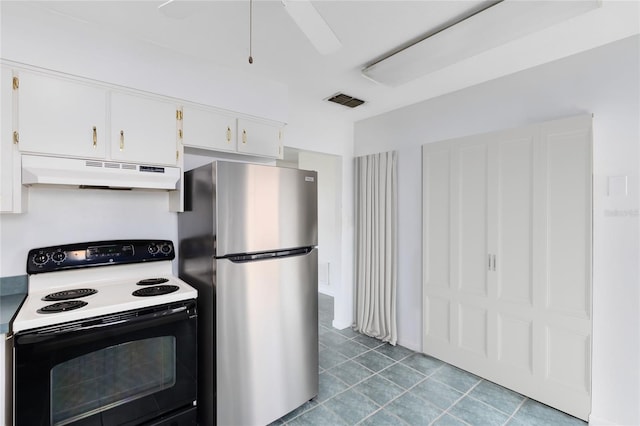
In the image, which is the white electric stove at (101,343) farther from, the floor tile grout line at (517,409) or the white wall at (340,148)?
the floor tile grout line at (517,409)

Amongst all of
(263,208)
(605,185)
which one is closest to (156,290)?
(263,208)

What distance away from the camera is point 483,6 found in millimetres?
1710

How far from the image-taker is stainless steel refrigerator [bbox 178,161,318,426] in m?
1.92

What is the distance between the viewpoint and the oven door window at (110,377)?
58.7 inches

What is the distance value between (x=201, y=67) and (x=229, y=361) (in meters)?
2.08

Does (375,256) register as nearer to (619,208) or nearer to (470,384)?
(470,384)

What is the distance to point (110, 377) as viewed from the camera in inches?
63.5

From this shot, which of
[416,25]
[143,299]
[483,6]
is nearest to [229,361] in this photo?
[143,299]

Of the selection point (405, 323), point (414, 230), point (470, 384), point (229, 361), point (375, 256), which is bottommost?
point (470, 384)

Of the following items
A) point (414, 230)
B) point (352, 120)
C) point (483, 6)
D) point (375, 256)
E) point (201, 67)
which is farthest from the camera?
point (352, 120)

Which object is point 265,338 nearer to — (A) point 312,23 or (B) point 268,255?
(B) point 268,255

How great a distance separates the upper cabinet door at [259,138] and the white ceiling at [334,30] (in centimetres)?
43

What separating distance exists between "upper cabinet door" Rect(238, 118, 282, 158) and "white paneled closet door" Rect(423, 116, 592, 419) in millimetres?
1531

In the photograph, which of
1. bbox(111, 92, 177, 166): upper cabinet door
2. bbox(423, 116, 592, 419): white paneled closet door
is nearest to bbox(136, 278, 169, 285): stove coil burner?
bbox(111, 92, 177, 166): upper cabinet door
